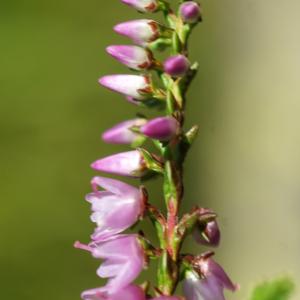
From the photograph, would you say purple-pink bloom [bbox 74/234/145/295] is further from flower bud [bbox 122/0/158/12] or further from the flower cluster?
flower bud [bbox 122/0/158/12]

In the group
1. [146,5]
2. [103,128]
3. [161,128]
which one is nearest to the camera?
[161,128]

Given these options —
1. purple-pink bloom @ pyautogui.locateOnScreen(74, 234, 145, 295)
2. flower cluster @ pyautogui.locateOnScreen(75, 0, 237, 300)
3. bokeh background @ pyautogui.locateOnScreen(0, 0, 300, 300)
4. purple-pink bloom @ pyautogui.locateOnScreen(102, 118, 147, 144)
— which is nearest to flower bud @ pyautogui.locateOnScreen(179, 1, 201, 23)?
flower cluster @ pyautogui.locateOnScreen(75, 0, 237, 300)

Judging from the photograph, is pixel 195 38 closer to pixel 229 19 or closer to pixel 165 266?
pixel 229 19

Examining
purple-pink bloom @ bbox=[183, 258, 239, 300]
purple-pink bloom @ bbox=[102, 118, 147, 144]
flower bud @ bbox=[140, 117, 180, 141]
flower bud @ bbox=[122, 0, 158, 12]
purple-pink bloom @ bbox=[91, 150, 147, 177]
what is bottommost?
purple-pink bloom @ bbox=[183, 258, 239, 300]

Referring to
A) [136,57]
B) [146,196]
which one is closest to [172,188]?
[146,196]

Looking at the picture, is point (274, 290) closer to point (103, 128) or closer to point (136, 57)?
point (136, 57)

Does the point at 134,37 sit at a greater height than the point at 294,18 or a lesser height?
greater

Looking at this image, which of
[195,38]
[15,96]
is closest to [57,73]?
[15,96]
